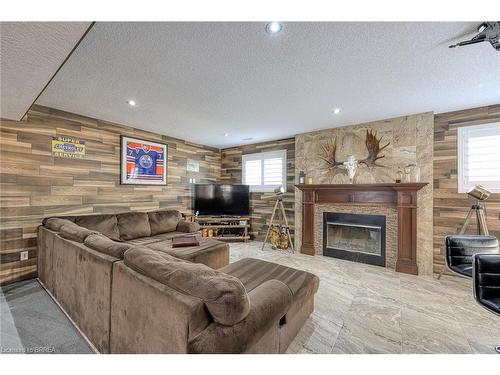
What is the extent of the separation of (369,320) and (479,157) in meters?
2.86

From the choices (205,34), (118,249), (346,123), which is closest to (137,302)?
(118,249)

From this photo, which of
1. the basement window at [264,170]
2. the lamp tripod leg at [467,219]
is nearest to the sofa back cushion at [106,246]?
the basement window at [264,170]

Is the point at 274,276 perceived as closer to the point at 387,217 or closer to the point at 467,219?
the point at 387,217

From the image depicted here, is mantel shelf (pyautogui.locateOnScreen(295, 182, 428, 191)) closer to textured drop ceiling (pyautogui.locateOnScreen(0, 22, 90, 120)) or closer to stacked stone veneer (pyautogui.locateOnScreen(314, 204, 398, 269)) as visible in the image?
stacked stone veneer (pyautogui.locateOnScreen(314, 204, 398, 269))

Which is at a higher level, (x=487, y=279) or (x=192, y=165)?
(x=192, y=165)

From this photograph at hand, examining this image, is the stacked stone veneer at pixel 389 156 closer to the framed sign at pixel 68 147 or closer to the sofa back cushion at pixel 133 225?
the sofa back cushion at pixel 133 225

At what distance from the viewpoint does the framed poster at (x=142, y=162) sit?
3.80m

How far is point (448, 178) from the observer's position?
3100mm

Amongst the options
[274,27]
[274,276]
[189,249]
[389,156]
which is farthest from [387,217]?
[274,27]

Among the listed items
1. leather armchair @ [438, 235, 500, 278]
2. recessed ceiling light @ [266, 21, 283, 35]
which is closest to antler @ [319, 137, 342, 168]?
leather armchair @ [438, 235, 500, 278]

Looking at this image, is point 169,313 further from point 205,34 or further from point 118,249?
point 205,34

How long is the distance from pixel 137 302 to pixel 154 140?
12.3 feet

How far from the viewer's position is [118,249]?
58.2 inches

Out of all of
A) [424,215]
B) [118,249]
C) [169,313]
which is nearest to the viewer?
[169,313]
